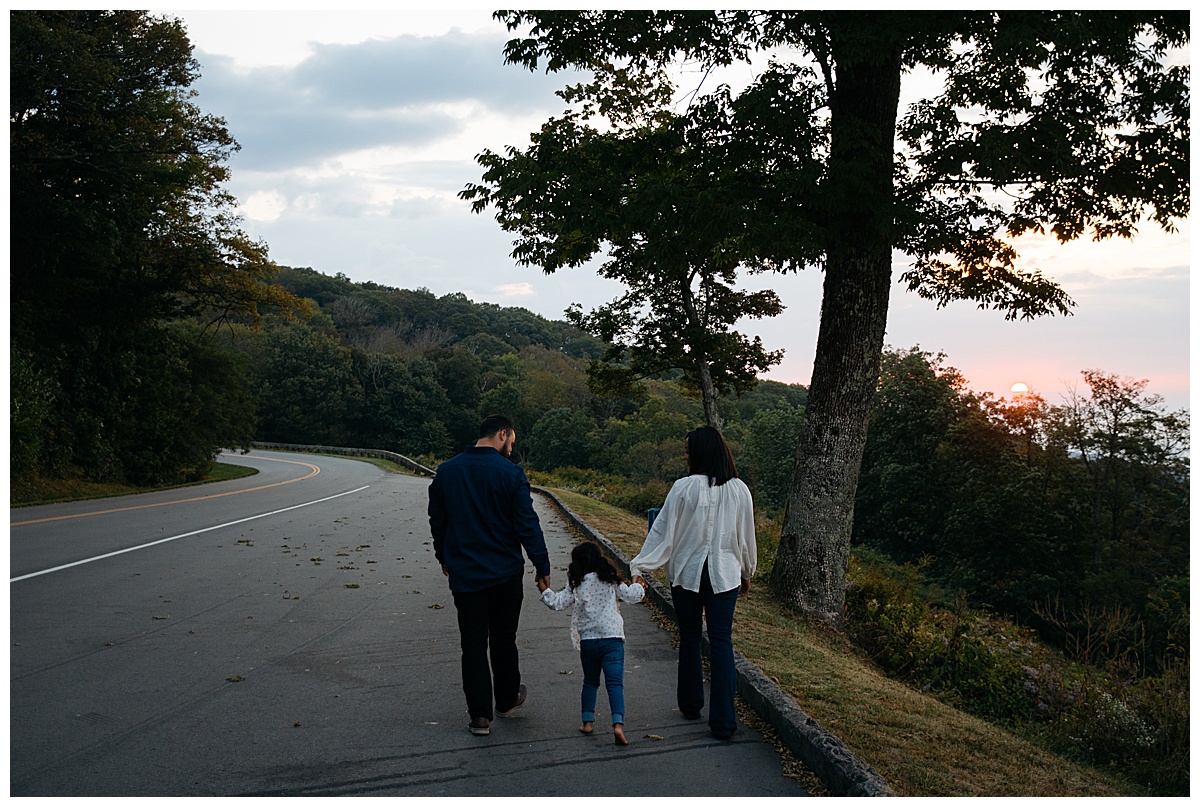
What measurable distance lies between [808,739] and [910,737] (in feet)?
3.03

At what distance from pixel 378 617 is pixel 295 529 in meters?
8.99

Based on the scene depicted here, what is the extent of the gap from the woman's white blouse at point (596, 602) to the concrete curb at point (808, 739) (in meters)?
1.16

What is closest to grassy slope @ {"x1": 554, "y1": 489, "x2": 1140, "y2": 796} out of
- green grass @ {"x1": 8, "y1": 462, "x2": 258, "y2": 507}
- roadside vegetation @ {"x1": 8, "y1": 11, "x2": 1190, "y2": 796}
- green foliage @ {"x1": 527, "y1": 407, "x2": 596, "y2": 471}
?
roadside vegetation @ {"x1": 8, "y1": 11, "x2": 1190, "y2": 796}

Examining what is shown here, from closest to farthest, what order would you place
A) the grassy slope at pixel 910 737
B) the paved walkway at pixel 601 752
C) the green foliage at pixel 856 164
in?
the paved walkway at pixel 601 752, the grassy slope at pixel 910 737, the green foliage at pixel 856 164

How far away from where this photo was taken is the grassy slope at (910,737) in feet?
16.3

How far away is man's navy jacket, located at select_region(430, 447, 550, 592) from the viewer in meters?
5.62

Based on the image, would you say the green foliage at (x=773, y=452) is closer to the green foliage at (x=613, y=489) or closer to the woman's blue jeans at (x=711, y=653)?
the green foliage at (x=613, y=489)


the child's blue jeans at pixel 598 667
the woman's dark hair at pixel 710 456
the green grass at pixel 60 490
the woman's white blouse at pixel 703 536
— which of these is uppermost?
the woman's dark hair at pixel 710 456

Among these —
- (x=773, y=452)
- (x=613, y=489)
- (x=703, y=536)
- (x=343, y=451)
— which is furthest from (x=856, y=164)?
(x=343, y=451)

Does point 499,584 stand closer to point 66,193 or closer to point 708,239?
point 708,239

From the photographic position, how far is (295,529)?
17281 millimetres

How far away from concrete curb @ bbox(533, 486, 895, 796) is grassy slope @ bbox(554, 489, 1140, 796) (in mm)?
196

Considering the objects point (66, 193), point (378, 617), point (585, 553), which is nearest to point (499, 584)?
point (585, 553)

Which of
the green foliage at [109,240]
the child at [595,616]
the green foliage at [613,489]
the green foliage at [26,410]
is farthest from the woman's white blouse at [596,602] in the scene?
the green foliage at [109,240]
